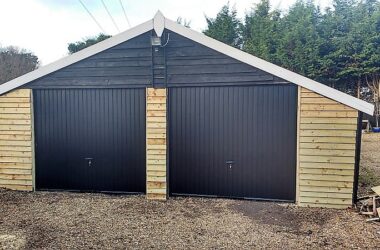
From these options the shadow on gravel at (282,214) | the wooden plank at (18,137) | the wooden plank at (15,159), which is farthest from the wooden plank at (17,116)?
the shadow on gravel at (282,214)

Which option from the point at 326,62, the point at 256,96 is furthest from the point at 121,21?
the point at 256,96

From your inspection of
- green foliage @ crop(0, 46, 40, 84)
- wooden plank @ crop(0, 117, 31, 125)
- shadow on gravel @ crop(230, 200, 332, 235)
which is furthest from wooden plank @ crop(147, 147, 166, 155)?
green foliage @ crop(0, 46, 40, 84)

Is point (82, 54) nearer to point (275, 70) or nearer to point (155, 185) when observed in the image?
point (155, 185)

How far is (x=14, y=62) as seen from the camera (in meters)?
21.5

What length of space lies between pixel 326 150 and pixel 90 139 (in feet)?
16.2

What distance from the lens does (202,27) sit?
1066 inches

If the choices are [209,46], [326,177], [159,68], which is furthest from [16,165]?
[326,177]

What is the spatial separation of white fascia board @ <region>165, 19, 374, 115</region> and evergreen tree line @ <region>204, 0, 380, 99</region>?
1536 centimetres

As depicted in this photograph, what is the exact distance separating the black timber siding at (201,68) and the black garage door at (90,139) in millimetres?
916

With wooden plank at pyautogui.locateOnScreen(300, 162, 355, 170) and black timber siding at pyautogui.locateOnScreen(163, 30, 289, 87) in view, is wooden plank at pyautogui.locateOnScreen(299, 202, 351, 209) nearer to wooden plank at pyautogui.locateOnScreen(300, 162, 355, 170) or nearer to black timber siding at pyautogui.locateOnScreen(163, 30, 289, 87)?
wooden plank at pyautogui.locateOnScreen(300, 162, 355, 170)

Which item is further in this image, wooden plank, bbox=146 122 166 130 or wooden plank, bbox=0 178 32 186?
wooden plank, bbox=0 178 32 186

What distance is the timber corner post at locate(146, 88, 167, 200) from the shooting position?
6.15 meters

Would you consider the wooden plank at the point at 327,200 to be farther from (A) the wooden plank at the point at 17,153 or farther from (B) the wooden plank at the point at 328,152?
(A) the wooden plank at the point at 17,153

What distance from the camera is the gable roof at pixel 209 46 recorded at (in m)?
5.40
